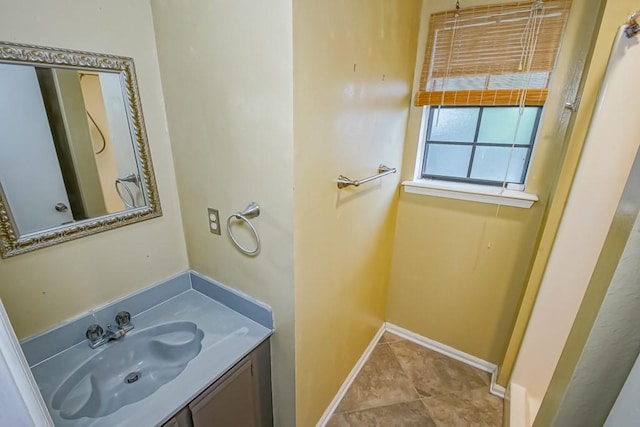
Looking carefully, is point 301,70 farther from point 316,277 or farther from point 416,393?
point 416,393

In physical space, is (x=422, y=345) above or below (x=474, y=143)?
below

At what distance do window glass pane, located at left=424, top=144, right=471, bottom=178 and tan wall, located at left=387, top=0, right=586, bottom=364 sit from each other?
0.43ft

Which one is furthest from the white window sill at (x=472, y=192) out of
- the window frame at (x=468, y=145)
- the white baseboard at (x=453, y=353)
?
the white baseboard at (x=453, y=353)

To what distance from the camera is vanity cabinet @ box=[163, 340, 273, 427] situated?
898 mm

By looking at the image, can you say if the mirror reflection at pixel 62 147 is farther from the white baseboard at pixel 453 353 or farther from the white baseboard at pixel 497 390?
the white baseboard at pixel 497 390

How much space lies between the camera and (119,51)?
993 mm

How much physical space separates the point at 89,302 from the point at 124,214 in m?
0.36

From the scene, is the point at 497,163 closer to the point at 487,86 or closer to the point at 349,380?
the point at 487,86

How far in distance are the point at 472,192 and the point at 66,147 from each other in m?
1.93

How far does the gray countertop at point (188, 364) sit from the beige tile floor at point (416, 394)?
915 mm

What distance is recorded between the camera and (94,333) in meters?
1.04

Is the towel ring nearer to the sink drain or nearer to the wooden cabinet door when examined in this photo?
the wooden cabinet door

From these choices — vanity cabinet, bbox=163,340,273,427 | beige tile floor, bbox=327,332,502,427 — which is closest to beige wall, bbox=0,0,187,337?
vanity cabinet, bbox=163,340,273,427

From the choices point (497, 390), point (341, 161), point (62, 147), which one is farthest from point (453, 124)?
point (62, 147)
